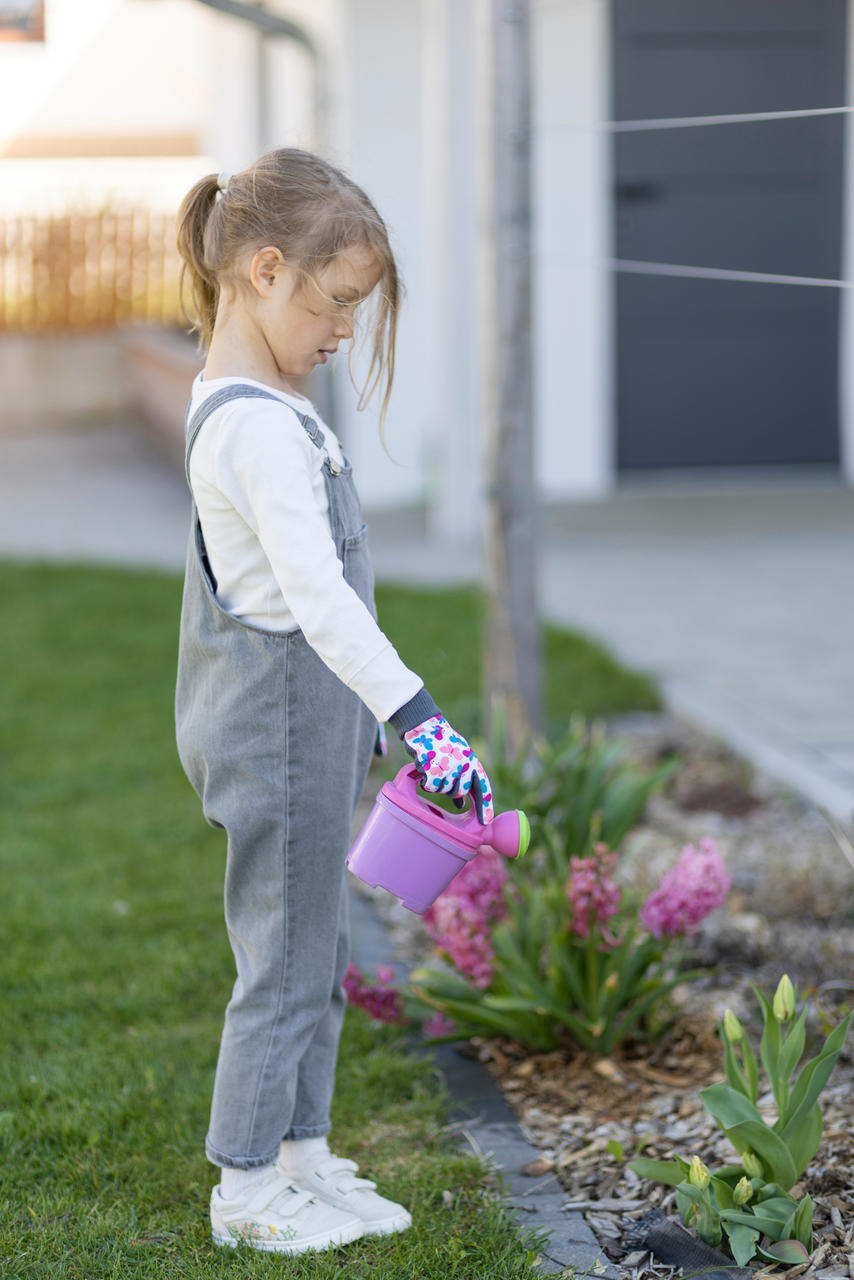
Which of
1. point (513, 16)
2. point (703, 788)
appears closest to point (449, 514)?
point (703, 788)

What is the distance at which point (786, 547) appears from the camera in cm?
A: 683

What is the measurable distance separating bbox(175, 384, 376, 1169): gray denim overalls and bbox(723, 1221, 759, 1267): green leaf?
62 centimetres

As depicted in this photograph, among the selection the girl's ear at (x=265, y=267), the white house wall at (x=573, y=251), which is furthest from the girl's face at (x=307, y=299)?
the white house wall at (x=573, y=251)

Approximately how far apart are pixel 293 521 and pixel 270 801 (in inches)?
15.5

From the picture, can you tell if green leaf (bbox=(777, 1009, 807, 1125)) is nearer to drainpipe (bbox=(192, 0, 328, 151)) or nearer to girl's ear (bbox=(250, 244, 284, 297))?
girl's ear (bbox=(250, 244, 284, 297))

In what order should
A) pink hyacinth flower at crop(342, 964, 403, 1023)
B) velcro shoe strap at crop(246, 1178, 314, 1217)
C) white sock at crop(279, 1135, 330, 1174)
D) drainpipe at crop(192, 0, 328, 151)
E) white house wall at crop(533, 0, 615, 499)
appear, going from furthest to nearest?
white house wall at crop(533, 0, 615, 499), drainpipe at crop(192, 0, 328, 151), pink hyacinth flower at crop(342, 964, 403, 1023), white sock at crop(279, 1135, 330, 1174), velcro shoe strap at crop(246, 1178, 314, 1217)

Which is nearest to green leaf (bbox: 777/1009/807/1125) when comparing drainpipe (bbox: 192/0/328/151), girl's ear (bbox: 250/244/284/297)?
girl's ear (bbox: 250/244/284/297)

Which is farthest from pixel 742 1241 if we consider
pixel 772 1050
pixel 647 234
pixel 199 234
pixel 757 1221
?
pixel 647 234

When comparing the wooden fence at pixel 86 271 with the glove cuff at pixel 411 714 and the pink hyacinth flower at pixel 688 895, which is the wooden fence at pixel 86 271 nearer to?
the pink hyacinth flower at pixel 688 895

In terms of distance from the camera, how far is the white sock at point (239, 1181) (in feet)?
7.09

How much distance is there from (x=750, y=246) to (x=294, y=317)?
6.64m

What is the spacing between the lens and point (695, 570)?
654 cm

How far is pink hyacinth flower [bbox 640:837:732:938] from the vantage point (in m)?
2.56

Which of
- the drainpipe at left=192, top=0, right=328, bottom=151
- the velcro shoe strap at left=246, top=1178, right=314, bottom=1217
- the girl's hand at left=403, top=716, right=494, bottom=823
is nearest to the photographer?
the girl's hand at left=403, top=716, right=494, bottom=823
